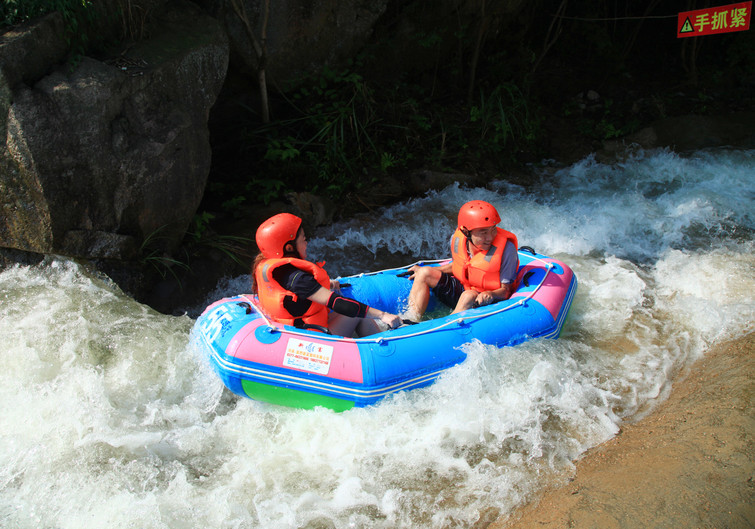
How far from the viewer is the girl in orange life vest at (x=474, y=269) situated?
13.5 ft

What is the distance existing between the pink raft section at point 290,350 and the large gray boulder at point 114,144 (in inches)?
66.1

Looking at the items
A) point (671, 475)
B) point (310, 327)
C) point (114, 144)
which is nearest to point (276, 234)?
point (310, 327)

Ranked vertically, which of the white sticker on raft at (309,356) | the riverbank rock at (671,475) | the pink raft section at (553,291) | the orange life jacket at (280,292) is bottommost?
the riverbank rock at (671,475)

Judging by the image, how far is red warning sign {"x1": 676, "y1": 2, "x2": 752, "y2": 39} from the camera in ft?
23.2

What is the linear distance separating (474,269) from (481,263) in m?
0.08

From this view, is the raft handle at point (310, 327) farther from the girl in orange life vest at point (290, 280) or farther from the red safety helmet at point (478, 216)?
the red safety helmet at point (478, 216)

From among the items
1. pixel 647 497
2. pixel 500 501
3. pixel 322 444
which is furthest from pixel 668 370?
pixel 322 444

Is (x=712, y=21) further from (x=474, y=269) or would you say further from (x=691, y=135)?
(x=474, y=269)

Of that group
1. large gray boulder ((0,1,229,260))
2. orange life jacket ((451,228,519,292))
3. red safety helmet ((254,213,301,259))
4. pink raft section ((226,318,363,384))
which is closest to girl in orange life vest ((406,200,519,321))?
orange life jacket ((451,228,519,292))

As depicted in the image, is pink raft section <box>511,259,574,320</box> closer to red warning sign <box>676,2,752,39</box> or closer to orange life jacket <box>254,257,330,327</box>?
orange life jacket <box>254,257,330,327</box>

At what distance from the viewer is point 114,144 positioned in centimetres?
439

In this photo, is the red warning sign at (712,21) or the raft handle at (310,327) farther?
the red warning sign at (712,21)

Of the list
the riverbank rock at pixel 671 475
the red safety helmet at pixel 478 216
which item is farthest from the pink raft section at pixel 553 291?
the riverbank rock at pixel 671 475

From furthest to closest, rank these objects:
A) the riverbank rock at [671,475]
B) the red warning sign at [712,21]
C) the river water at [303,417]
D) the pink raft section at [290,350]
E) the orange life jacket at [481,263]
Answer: the red warning sign at [712,21] → the orange life jacket at [481,263] → the pink raft section at [290,350] → the river water at [303,417] → the riverbank rock at [671,475]
